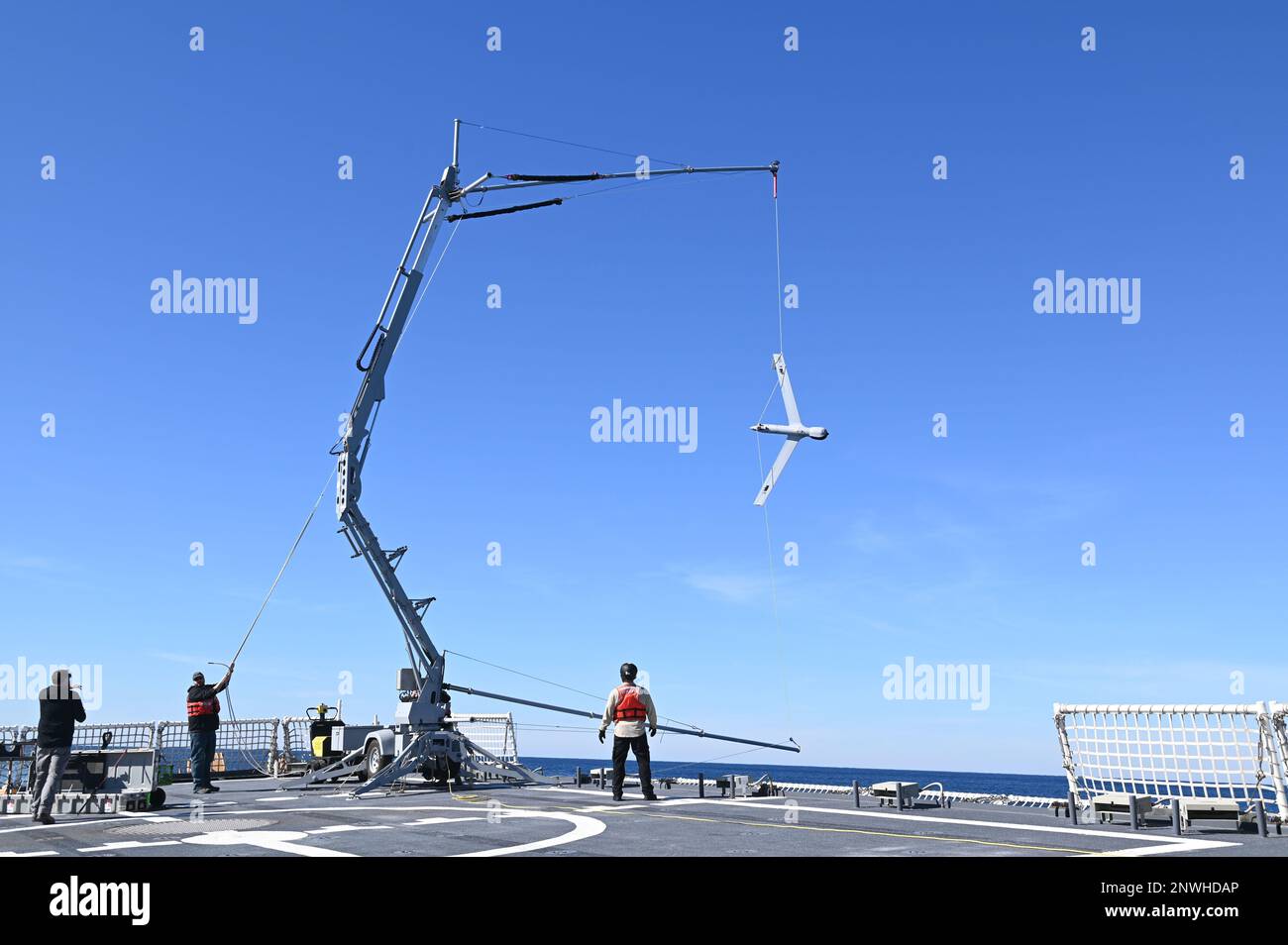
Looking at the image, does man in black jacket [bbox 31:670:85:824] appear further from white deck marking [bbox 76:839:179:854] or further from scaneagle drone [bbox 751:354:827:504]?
scaneagle drone [bbox 751:354:827:504]

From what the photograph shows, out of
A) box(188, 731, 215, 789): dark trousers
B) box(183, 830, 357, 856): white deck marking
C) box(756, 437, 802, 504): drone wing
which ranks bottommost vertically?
box(188, 731, 215, 789): dark trousers

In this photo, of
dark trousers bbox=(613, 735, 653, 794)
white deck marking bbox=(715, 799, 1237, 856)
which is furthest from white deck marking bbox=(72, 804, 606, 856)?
white deck marking bbox=(715, 799, 1237, 856)

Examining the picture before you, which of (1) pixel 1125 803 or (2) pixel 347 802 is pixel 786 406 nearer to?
(1) pixel 1125 803

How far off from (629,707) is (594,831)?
4.47 meters

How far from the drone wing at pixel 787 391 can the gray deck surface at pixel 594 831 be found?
8.16 metres

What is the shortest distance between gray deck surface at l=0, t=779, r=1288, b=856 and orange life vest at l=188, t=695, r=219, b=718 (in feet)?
9.65

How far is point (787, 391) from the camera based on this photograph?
2214 cm

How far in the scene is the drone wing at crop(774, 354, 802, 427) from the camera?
2169 cm

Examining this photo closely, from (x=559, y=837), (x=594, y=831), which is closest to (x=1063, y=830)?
(x=594, y=831)

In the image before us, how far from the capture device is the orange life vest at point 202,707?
70.4 ft

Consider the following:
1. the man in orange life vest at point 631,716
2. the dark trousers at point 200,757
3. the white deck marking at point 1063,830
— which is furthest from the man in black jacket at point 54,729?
the white deck marking at point 1063,830

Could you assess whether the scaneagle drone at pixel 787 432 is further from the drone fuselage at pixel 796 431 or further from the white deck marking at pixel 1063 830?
the white deck marking at pixel 1063 830
